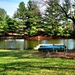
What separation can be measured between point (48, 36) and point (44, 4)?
4837cm

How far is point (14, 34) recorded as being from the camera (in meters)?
70.4

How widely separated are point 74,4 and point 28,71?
1698cm

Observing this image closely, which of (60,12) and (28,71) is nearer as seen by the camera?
(28,71)

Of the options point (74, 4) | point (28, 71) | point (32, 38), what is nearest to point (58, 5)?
point (74, 4)

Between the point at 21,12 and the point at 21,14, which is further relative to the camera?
the point at 21,12

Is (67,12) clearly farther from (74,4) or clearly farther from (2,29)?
(2,29)

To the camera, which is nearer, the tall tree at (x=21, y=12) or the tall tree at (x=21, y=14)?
the tall tree at (x=21, y=14)

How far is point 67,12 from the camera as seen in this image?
21312 mm

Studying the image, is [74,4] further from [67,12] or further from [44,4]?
[44,4]

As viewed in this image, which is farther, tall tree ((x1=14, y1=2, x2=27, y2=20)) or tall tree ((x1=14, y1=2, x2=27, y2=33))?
tall tree ((x1=14, y1=2, x2=27, y2=20))

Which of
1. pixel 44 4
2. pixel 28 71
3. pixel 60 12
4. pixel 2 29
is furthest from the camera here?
pixel 2 29

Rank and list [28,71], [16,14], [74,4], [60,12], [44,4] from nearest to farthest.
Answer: [28,71] < [44,4] < [60,12] < [74,4] < [16,14]

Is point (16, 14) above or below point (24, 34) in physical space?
above

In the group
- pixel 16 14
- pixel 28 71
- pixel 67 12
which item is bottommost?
pixel 28 71
